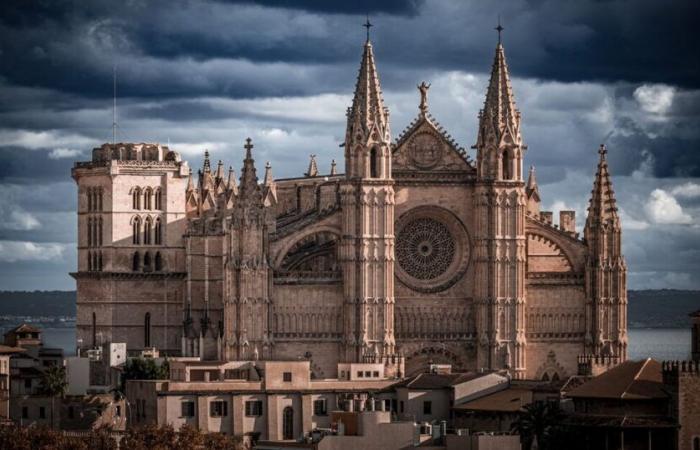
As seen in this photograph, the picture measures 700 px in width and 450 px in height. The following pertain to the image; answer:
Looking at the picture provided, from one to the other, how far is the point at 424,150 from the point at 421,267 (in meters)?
6.57

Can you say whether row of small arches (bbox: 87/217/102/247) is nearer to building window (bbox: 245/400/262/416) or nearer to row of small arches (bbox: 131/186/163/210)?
row of small arches (bbox: 131/186/163/210)

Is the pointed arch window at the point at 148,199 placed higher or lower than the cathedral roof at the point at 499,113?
lower

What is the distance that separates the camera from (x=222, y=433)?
13475 centimetres

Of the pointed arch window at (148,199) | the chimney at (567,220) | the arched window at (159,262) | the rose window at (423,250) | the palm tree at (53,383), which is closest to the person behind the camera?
the palm tree at (53,383)

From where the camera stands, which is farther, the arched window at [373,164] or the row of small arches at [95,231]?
the row of small arches at [95,231]

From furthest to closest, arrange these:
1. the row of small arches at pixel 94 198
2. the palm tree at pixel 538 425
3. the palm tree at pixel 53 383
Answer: the row of small arches at pixel 94 198, the palm tree at pixel 53 383, the palm tree at pixel 538 425

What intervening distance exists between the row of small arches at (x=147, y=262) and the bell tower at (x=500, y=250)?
79.9 feet

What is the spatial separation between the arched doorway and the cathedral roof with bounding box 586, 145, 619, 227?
91.8ft

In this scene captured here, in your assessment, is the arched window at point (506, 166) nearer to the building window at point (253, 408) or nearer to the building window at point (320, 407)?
the building window at point (320, 407)

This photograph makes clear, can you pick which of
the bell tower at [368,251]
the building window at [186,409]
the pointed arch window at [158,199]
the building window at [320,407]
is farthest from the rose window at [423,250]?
the building window at [186,409]

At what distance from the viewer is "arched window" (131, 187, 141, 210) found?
175375 millimetres

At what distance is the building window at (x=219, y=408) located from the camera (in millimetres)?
139875

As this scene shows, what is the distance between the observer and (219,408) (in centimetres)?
14025

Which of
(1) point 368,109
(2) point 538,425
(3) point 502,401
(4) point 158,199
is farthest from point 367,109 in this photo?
(2) point 538,425
